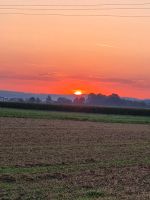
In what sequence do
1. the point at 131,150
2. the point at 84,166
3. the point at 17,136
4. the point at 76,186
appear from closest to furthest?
the point at 76,186 < the point at 84,166 < the point at 131,150 < the point at 17,136

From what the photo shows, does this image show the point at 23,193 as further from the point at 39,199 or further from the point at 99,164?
the point at 99,164

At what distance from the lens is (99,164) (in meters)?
20.0

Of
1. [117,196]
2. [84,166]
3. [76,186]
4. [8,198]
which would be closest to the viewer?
[8,198]

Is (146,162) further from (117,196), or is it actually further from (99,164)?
(117,196)

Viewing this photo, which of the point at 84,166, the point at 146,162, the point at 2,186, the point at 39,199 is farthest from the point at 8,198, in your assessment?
the point at 146,162

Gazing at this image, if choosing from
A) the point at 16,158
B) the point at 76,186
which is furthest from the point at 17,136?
the point at 76,186

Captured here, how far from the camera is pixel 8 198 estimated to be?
499 inches

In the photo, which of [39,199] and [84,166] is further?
[84,166]

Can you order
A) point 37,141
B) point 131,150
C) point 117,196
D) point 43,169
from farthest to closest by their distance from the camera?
point 37,141 → point 131,150 → point 43,169 → point 117,196

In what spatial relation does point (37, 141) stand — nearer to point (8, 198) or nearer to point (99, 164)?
point (99, 164)

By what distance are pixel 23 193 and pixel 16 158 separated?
703cm

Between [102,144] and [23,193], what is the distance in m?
15.7

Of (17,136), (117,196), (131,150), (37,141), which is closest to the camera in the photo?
(117,196)

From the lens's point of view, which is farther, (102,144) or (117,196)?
(102,144)
